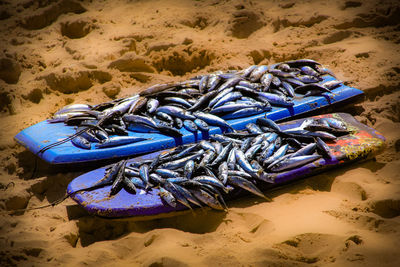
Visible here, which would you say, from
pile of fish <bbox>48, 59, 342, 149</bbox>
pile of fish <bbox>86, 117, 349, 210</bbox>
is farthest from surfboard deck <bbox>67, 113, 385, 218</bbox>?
pile of fish <bbox>48, 59, 342, 149</bbox>

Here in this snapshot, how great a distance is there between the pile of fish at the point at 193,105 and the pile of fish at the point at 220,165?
462 millimetres

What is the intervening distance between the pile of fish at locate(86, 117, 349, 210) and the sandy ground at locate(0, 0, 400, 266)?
0.74 feet

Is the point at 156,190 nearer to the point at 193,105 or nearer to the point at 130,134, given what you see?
the point at 130,134

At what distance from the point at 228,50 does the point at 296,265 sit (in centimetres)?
482

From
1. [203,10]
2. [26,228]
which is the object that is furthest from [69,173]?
[203,10]

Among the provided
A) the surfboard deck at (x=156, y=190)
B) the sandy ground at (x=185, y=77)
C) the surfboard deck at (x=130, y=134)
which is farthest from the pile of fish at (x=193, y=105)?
Answer: the sandy ground at (x=185, y=77)

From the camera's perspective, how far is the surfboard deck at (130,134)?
4.33 m

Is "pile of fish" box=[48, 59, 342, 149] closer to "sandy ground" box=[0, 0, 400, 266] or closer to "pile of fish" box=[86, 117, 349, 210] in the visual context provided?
"pile of fish" box=[86, 117, 349, 210]

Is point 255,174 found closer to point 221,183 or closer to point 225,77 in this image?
point 221,183

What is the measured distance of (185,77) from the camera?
6.78m

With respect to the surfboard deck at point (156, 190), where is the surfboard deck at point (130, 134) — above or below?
above

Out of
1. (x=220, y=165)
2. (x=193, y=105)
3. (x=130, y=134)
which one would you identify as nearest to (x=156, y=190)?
(x=220, y=165)

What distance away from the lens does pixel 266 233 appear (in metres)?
3.33

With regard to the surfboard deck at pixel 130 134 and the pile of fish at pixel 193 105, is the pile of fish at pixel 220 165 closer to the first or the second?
the surfboard deck at pixel 130 134
